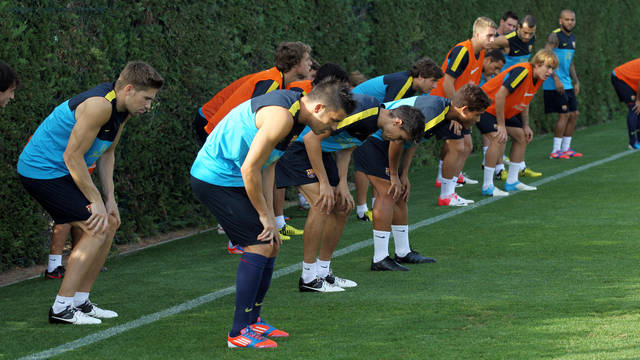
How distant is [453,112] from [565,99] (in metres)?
8.40

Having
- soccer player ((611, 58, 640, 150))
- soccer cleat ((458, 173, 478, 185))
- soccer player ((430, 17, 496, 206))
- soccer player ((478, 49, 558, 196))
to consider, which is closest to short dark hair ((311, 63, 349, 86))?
soccer player ((430, 17, 496, 206))

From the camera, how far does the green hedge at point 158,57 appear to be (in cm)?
805

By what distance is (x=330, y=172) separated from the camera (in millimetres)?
7016

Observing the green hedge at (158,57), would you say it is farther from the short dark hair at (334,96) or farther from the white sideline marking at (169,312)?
the short dark hair at (334,96)

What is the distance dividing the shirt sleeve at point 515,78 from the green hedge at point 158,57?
9.23 ft

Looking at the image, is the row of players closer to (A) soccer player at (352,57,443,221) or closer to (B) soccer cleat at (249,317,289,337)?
(B) soccer cleat at (249,317,289,337)

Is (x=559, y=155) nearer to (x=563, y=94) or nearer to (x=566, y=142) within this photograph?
(x=566, y=142)

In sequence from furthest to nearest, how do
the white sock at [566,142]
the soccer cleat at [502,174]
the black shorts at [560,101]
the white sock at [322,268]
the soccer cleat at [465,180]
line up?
1. the white sock at [566,142]
2. the black shorts at [560,101]
3. the soccer cleat at [502,174]
4. the soccer cleat at [465,180]
5. the white sock at [322,268]

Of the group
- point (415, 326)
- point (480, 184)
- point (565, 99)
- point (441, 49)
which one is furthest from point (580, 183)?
point (415, 326)

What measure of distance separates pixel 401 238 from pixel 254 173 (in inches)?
126

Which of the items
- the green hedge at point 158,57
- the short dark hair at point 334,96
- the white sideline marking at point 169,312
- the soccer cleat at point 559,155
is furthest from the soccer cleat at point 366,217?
the soccer cleat at point 559,155

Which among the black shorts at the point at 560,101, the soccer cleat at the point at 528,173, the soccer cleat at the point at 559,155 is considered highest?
the black shorts at the point at 560,101

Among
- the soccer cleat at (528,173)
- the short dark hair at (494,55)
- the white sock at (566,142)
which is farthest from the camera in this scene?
the white sock at (566,142)

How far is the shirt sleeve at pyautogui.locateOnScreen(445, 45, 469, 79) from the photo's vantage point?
36.6 feet
